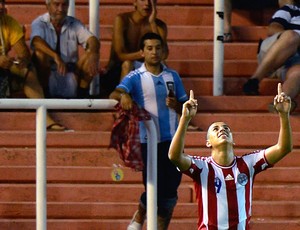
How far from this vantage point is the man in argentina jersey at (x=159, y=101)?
995cm

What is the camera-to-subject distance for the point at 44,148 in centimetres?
938

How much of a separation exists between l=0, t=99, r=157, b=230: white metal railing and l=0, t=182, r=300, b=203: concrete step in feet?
4.66

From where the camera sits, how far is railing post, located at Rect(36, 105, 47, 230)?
934 cm

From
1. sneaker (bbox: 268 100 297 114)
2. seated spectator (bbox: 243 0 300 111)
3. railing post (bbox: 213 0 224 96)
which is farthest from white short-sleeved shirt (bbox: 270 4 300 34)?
sneaker (bbox: 268 100 297 114)

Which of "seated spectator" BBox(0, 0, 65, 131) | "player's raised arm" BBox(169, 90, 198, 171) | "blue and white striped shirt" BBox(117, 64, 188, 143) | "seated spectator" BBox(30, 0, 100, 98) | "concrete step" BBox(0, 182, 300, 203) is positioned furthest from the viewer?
"seated spectator" BBox(30, 0, 100, 98)

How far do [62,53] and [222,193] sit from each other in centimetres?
287

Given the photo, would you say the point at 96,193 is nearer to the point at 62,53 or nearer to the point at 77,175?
the point at 77,175

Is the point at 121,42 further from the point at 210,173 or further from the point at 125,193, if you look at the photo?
the point at 210,173

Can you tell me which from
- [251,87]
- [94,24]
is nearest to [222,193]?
[251,87]

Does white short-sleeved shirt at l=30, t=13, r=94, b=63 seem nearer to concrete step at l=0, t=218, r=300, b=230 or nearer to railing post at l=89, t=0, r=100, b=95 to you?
railing post at l=89, t=0, r=100, b=95

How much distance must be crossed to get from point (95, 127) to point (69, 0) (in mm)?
1115

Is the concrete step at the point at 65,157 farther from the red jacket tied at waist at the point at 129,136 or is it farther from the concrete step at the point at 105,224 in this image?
the red jacket tied at waist at the point at 129,136

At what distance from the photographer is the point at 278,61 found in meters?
11.7

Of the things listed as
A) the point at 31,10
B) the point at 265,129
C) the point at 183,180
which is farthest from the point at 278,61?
the point at 31,10
